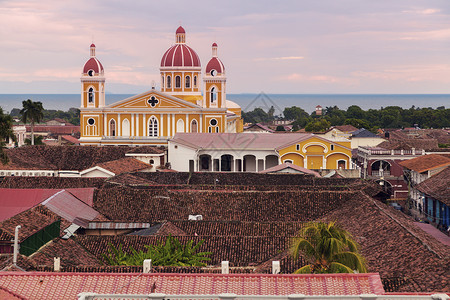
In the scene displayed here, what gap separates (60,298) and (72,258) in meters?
8.40

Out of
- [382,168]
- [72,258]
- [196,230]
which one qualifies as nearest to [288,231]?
[196,230]

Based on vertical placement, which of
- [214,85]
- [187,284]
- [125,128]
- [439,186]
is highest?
[214,85]

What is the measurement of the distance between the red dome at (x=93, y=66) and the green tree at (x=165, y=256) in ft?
168

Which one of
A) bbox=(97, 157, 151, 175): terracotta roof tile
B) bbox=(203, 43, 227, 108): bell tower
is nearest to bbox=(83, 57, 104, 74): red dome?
bbox=(203, 43, 227, 108): bell tower

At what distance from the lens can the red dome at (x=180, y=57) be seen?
251ft

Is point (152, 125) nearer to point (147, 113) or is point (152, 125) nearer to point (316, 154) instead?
point (147, 113)

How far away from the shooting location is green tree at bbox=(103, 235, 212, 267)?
2139 centimetres

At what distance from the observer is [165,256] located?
21719mm

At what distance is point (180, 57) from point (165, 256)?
56148 millimetres

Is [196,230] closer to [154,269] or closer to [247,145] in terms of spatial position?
[154,269]

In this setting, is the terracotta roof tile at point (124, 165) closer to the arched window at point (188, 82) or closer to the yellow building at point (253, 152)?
the yellow building at point (253, 152)

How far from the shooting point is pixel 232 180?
147 ft

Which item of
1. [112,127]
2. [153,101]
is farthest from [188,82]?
[112,127]

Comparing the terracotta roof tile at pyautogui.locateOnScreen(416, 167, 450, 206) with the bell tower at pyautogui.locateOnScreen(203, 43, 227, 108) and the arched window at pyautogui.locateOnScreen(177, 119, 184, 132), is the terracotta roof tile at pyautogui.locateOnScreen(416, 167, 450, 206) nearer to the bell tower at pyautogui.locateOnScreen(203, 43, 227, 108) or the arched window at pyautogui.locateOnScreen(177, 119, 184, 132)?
the bell tower at pyautogui.locateOnScreen(203, 43, 227, 108)
